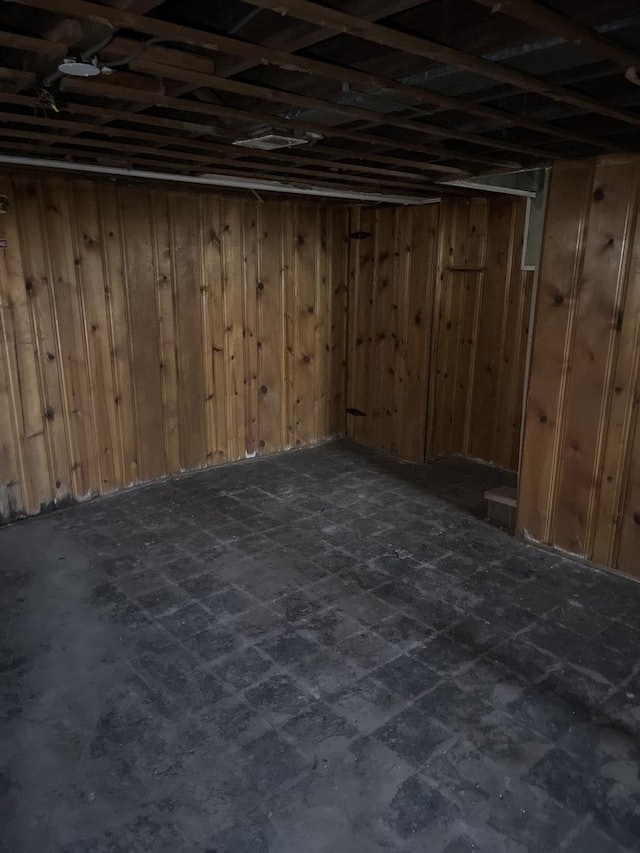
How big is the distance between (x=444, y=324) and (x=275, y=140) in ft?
8.80

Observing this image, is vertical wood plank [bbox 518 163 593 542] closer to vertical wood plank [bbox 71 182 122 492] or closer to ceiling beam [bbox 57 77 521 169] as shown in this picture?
ceiling beam [bbox 57 77 521 169]

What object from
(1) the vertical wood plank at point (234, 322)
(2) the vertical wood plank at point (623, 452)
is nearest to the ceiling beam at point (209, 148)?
(2) the vertical wood plank at point (623, 452)

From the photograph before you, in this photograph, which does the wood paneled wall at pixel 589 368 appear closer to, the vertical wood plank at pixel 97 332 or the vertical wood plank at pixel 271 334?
the vertical wood plank at pixel 271 334

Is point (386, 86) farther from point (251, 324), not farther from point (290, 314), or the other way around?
point (290, 314)

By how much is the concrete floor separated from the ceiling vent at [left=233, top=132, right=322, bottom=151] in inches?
82.4

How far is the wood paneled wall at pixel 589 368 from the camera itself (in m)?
3.16

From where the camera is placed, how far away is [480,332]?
511 centimetres

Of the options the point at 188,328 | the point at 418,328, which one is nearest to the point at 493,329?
the point at 418,328

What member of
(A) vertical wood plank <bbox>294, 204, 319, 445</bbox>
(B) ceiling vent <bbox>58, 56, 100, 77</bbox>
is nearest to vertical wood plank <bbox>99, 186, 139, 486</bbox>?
(A) vertical wood plank <bbox>294, 204, 319, 445</bbox>

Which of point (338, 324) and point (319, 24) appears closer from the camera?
point (319, 24)

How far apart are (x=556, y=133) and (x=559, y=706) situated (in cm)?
223

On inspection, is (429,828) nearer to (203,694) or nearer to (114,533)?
(203,694)

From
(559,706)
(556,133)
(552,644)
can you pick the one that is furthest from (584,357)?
(559,706)

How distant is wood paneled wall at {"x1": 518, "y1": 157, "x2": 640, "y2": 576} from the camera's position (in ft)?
10.4
